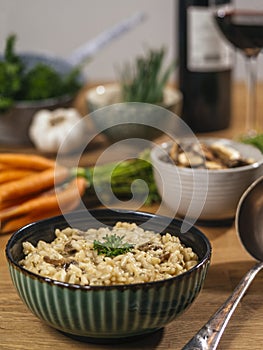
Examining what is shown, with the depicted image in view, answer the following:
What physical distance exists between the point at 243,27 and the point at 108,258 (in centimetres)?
106

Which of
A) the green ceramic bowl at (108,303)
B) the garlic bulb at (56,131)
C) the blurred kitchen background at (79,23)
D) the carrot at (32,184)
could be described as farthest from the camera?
the blurred kitchen background at (79,23)

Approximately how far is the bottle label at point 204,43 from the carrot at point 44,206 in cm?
64

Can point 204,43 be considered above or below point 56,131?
above

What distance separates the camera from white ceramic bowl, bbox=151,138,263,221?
62.4 inches

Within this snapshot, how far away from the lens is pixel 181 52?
2240 mm

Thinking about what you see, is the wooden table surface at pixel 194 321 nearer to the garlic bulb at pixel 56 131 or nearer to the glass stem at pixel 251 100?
the garlic bulb at pixel 56 131

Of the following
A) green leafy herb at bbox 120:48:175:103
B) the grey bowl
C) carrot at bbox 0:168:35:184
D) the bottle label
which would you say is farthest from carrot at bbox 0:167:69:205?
the bottle label

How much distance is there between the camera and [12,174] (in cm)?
180

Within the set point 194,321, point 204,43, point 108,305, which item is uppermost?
point 204,43

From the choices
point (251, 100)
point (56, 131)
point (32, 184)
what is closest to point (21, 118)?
point (56, 131)

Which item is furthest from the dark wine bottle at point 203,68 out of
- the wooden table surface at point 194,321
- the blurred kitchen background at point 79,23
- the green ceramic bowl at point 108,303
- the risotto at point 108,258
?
the blurred kitchen background at point 79,23

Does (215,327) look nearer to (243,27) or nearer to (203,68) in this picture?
(243,27)

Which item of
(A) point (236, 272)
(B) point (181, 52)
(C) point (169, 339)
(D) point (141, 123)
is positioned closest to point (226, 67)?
(B) point (181, 52)

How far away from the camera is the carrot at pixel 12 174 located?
1.78 m
